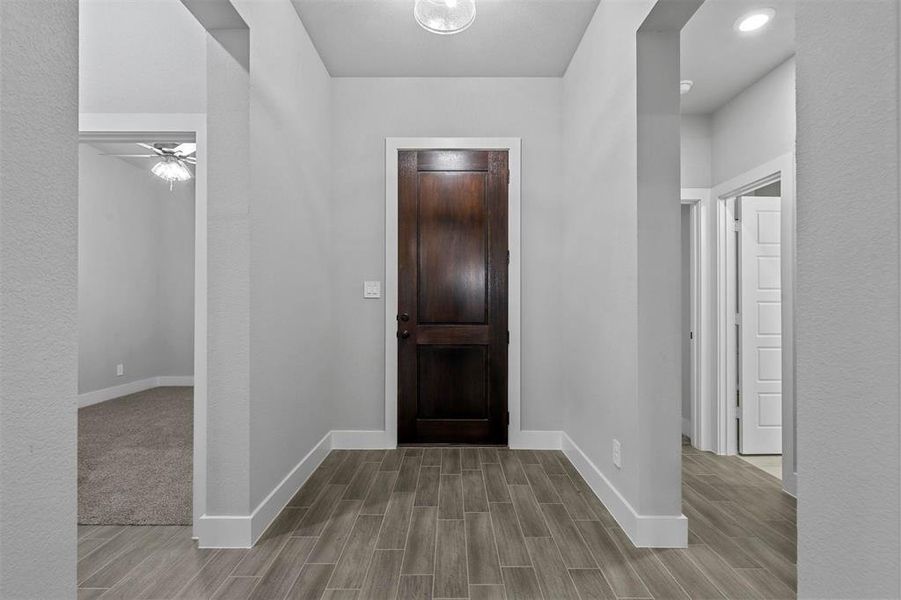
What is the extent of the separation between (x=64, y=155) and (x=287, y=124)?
1726mm

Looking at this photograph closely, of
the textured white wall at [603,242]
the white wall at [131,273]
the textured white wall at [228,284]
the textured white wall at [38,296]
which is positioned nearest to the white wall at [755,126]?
the textured white wall at [603,242]

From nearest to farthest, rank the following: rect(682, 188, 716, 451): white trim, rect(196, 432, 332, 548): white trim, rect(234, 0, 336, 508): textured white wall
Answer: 1. rect(196, 432, 332, 548): white trim
2. rect(234, 0, 336, 508): textured white wall
3. rect(682, 188, 716, 451): white trim

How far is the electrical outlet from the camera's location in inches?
90.2

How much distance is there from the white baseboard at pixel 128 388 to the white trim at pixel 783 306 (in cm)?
620

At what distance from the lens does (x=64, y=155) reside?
3.20 feet

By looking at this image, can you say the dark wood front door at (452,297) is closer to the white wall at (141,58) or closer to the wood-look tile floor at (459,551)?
the wood-look tile floor at (459,551)

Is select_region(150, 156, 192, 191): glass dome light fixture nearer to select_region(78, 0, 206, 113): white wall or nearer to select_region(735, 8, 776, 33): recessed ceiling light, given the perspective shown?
select_region(78, 0, 206, 113): white wall

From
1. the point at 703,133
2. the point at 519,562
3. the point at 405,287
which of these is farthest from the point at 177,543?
the point at 703,133

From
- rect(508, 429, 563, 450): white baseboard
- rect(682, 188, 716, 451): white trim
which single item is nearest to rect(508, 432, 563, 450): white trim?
rect(508, 429, 563, 450): white baseboard

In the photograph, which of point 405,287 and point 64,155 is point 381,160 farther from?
point 64,155

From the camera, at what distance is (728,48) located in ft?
9.32

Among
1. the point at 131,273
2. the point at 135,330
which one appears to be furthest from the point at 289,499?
the point at 131,273

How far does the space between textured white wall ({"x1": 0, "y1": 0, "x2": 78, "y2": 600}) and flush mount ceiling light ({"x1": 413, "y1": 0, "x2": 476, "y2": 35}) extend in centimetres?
169

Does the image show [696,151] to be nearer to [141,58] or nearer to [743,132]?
[743,132]
